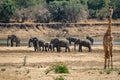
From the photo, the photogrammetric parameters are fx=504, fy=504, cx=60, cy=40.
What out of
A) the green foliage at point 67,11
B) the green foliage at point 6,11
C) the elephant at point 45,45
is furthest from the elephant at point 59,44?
the green foliage at point 67,11

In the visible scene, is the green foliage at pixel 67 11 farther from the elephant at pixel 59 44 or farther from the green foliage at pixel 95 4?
the elephant at pixel 59 44

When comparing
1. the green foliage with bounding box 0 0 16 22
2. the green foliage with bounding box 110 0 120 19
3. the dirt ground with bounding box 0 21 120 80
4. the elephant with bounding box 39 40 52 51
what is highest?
the dirt ground with bounding box 0 21 120 80

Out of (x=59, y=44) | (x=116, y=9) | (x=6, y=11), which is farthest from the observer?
(x=116, y=9)

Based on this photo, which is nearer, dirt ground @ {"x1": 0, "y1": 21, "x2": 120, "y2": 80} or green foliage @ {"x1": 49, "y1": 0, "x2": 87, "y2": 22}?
dirt ground @ {"x1": 0, "y1": 21, "x2": 120, "y2": 80}

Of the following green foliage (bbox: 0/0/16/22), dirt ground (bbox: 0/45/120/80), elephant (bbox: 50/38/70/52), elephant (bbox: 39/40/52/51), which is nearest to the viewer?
dirt ground (bbox: 0/45/120/80)

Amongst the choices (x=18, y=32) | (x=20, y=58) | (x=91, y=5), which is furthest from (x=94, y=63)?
(x=91, y=5)

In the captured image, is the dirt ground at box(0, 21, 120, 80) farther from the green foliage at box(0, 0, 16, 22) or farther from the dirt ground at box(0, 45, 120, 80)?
the green foliage at box(0, 0, 16, 22)

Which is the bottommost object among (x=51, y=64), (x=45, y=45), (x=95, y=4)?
(x=95, y=4)

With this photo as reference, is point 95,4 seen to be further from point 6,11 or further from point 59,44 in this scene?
point 59,44

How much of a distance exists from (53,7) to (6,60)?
46.5 meters

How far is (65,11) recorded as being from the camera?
74125mm

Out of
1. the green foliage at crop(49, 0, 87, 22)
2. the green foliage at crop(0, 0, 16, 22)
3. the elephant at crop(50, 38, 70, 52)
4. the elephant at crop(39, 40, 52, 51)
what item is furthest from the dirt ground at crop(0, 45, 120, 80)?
the green foliage at crop(49, 0, 87, 22)

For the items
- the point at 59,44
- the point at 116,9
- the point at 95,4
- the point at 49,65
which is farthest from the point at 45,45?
the point at 95,4

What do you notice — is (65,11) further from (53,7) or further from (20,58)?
(20,58)
